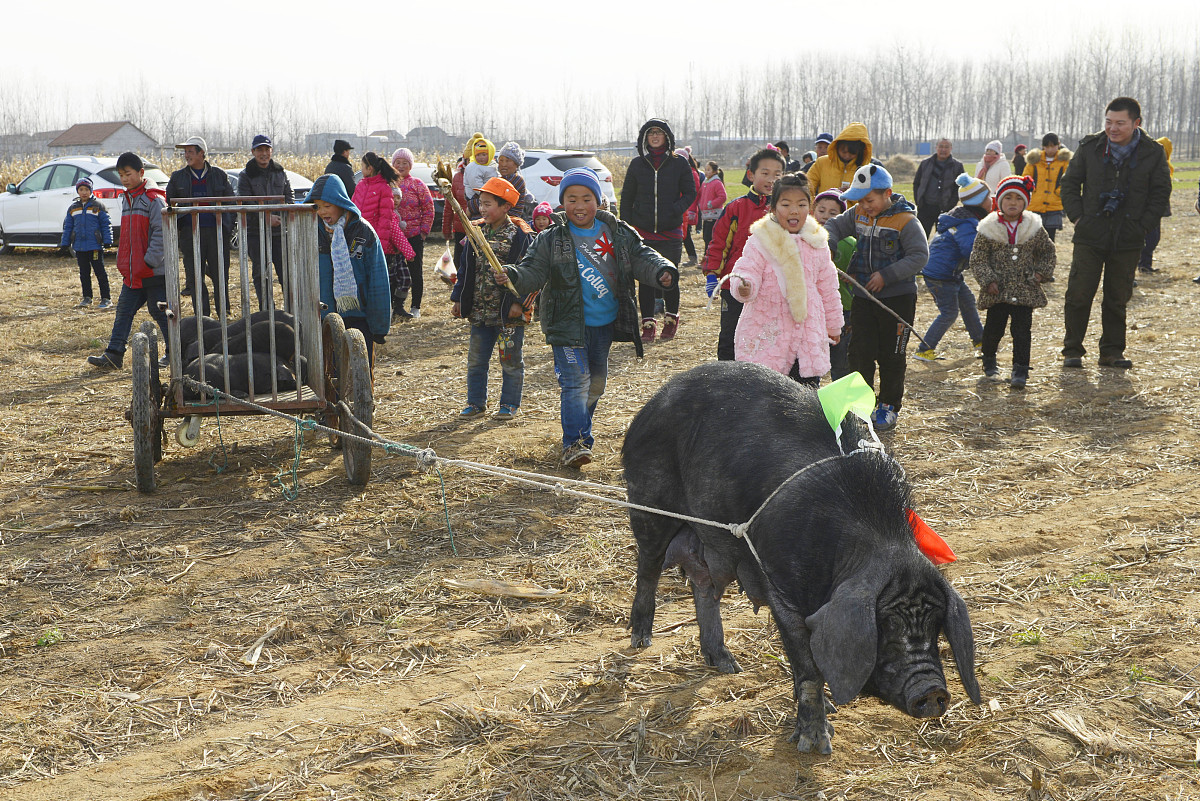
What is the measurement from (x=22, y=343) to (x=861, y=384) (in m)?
11.0

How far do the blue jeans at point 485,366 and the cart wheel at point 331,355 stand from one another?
4.80 feet

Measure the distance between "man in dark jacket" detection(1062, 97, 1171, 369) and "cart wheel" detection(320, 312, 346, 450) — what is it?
659 cm

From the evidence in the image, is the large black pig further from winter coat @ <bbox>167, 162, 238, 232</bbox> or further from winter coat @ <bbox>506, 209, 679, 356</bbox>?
winter coat @ <bbox>167, 162, 238, 232</bbox>

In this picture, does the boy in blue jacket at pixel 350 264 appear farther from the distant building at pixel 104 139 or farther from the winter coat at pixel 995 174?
the distant building at pixel 104 139

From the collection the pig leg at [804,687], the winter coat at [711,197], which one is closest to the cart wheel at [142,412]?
the pig leg at [804,687]

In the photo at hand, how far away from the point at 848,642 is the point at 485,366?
5658 mm

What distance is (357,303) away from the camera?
7.55 m

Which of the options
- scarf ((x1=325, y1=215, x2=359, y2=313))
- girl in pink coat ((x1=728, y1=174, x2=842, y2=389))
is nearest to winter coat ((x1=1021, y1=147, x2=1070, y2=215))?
girl in pink coat ((x1=728, y1=174, x2=842, y2=389))

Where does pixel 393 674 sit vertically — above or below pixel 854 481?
below

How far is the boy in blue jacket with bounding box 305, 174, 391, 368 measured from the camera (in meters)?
7.46

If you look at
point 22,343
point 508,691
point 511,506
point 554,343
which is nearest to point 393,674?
point 508,691

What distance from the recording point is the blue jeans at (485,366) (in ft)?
26.2

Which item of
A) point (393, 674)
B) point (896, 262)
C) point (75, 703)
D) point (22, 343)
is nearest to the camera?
point (75, 703)

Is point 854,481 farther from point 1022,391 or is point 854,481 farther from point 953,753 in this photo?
point 1022,391
